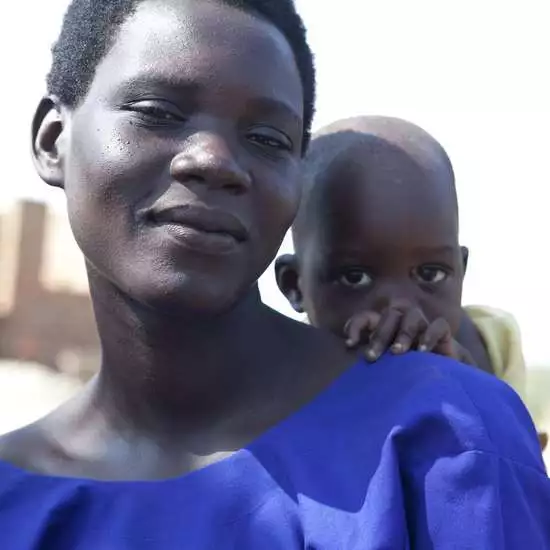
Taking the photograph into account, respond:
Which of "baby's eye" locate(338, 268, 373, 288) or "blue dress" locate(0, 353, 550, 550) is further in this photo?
"baby's eye" locate(338, 268, 373, 288)

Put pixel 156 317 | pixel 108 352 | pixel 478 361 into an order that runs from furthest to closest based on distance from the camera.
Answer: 1. pixel 478 361
2. pixel 108 352
3. pixel 156 317

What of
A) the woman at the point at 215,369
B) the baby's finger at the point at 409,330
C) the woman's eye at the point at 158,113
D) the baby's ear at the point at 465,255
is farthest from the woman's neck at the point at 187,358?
the baby's ear at the point at 465,255

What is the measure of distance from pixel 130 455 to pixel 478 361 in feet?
3.28

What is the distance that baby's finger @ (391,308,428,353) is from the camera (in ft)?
5.42

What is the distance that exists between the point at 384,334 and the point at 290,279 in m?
0.64

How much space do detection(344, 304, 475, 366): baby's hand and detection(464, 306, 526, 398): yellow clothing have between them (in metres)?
0.54

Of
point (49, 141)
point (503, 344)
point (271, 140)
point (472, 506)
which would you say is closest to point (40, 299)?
point (503, 344)

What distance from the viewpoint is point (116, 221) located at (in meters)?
1.55

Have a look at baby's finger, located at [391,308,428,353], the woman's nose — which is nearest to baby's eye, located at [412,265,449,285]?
baby's finger, located at [391,308,428,353]

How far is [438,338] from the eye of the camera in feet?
6.01

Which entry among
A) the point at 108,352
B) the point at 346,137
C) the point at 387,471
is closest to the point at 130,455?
the point at 108,352

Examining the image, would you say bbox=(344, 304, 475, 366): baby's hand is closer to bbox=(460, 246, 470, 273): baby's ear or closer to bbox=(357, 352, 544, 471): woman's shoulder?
bbox=(357, 352, 544, 471): woman's shoulder

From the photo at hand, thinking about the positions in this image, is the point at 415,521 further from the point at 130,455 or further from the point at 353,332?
the point at 130,455

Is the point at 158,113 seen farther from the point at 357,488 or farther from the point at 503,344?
the point at 503,344
